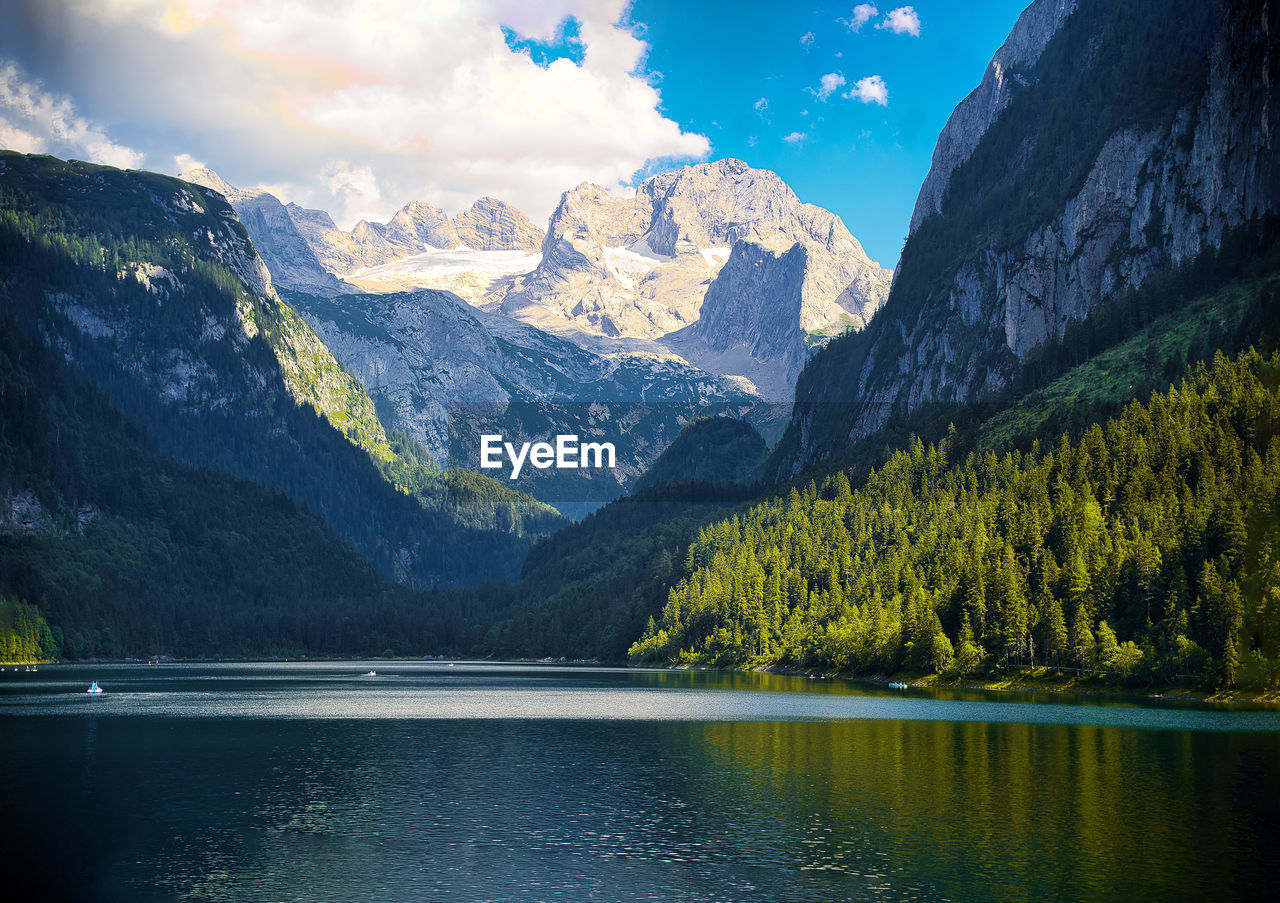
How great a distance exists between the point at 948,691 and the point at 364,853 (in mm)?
133175

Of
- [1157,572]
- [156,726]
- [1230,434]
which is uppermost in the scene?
[1230,434]

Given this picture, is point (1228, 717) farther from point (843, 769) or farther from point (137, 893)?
point (137, 893)

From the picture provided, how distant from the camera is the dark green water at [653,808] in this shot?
57.3 m

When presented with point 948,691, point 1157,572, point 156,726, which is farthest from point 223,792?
point 1157,572

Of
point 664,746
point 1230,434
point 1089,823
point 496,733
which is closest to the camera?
point 1089,823

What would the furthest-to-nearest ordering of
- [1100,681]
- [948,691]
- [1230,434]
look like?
[1230,434], [948,691], [1100,681]

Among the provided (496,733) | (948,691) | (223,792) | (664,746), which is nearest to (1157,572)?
(948,691)

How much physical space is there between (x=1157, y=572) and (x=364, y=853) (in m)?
142

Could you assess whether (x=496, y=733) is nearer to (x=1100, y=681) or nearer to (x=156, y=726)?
(x=156, y=726)

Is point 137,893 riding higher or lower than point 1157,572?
lower

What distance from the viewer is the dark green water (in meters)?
57.3

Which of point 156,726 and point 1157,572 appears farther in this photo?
point 1157,572

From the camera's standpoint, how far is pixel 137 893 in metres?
55.0

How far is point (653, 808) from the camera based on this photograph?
7819cm
